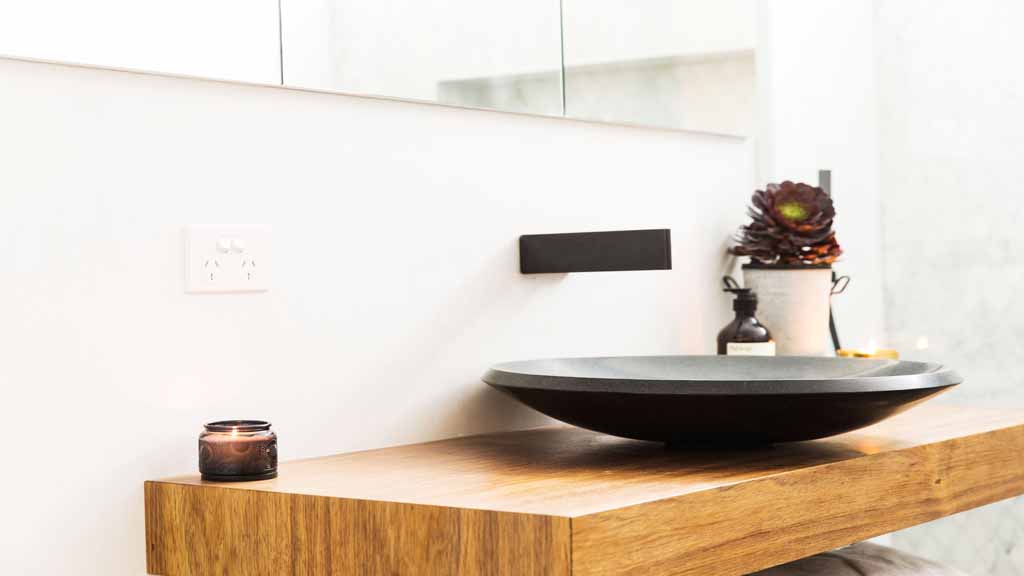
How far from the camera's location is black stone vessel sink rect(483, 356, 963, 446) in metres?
1.34

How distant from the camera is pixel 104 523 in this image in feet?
4.27

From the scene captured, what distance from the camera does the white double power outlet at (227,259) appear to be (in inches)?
54.6

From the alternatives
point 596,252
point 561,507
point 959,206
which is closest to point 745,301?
point 596,252

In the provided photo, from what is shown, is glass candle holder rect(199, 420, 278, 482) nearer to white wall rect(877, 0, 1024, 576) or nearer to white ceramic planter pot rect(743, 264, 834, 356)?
white ceramic planter pot rect(743, 264, 834, 356)

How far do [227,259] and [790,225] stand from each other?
1033 millimetres

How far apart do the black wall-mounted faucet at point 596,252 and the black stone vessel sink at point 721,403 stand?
22 cm

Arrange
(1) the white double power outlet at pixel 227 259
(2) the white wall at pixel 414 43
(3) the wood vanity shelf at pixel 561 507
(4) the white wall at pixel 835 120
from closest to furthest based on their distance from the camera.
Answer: (3) the wood vanity shelf at pixel 561 507 < (1) the white double power outlet at pixel 227 259 < (2) the white wall at pixel 414 43 < (4) the white wall at pixel 835 120

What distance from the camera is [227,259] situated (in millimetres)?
1416

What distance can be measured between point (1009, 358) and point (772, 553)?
1456 mm

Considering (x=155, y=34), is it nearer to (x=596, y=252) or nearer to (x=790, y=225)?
(x=596, y=252)

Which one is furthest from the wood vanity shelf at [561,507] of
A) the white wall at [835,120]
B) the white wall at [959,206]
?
the white wall at [959,206]

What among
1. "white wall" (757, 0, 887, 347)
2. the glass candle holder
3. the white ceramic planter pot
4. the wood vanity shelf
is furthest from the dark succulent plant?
the glass candle holder

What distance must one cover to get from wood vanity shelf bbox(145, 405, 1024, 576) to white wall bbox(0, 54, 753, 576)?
0.08 meters

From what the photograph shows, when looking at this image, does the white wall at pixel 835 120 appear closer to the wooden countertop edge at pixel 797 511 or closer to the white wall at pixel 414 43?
the white wall at pixel 414 43
